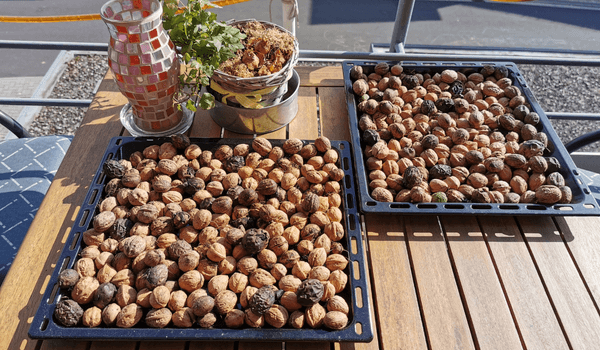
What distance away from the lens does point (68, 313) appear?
95 cm

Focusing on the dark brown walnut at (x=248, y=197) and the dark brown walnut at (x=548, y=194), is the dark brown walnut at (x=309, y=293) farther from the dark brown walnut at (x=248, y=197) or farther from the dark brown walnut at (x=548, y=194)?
the dark brown walnut at (x=548, y=194)

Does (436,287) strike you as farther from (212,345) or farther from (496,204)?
(212,345)

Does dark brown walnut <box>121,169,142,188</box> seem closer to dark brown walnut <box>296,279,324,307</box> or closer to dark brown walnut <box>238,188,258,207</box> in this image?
dark brown walnut <box>238,188,258,207</box>

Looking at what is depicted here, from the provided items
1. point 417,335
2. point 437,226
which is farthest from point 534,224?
point 417,335

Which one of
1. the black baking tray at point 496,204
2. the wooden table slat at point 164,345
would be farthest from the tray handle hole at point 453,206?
the wooden table slat at point 164,345

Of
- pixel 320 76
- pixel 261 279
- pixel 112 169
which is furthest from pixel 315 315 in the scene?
pixel 320 76

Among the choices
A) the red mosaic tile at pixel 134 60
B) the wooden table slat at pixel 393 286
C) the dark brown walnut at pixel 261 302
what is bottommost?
the wooden table slat at pixel 393 286

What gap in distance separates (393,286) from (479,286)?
0.24m

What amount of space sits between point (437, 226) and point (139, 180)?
97 cm

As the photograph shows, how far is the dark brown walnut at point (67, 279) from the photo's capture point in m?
1.00

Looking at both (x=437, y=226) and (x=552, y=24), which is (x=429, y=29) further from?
(x=437, y=226)

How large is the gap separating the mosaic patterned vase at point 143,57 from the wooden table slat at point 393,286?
0.82m

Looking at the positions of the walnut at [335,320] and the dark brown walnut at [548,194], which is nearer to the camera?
the walnut at [335,320]

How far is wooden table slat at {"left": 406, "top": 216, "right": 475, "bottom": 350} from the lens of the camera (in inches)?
39.9
